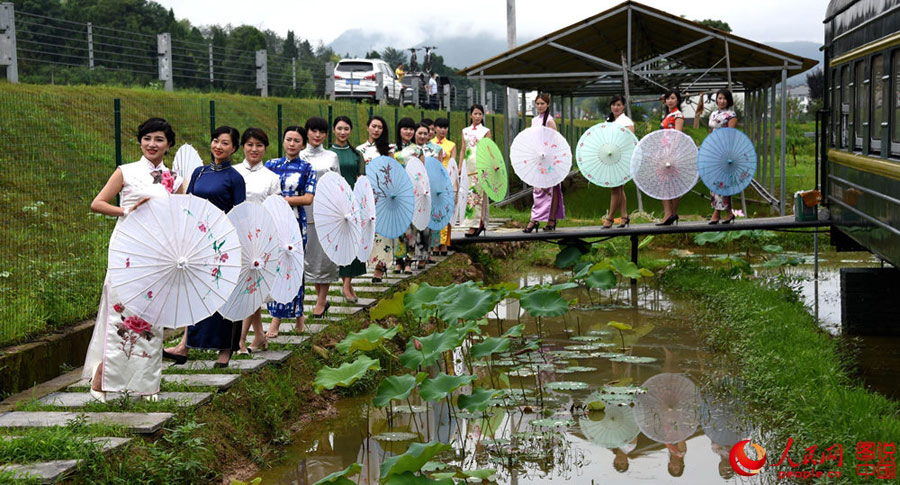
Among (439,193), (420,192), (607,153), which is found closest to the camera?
(420,192)

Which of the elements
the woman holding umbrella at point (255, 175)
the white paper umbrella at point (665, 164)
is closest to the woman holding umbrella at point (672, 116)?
the white paper umbrella at point (665, 164)

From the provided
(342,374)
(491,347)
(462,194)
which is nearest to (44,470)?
(342,374)

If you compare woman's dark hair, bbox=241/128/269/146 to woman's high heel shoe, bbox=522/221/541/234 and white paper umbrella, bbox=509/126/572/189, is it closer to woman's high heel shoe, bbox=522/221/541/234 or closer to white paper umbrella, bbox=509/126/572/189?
white paper umbrella, bbox=509/126/572/189

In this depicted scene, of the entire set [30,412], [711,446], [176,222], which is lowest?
[711,446]

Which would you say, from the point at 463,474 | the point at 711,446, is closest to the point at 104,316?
the point at 463,474

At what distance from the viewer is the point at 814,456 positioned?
200 inches

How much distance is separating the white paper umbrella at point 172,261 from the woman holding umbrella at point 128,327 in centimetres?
14

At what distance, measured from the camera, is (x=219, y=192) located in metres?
6.10

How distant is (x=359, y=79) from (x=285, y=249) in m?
19.6

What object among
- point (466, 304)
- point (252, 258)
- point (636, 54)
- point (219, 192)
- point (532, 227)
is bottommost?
point (466, 304)

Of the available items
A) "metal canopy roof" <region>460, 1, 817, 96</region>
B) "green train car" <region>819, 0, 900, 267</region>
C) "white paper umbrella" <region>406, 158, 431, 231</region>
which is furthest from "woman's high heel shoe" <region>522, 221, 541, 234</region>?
"green train car" <region>819, 0, 900, 267</region>

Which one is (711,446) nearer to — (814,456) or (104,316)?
(814,456)

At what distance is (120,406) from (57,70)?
72.3ft

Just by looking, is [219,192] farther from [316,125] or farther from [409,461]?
[409,461]
